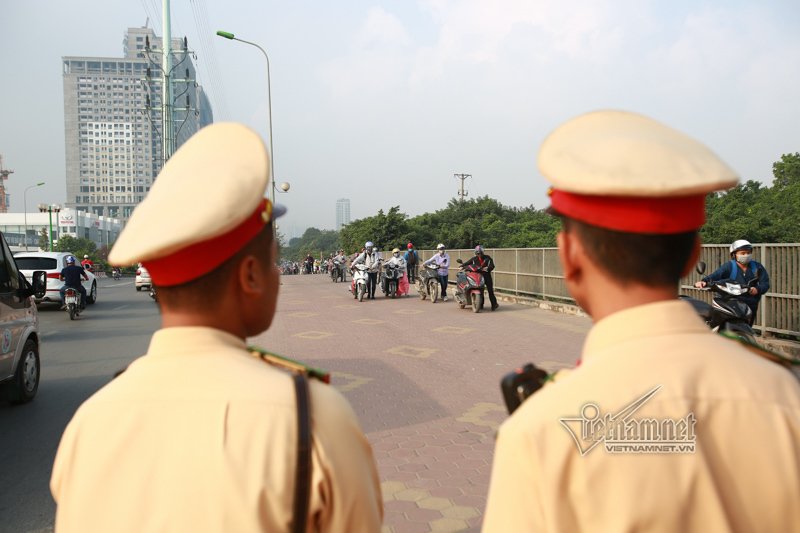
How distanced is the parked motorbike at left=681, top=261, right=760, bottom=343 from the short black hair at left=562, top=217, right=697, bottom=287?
20.5 feet

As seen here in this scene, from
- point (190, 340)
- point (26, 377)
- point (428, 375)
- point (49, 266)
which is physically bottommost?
point (428, 375)

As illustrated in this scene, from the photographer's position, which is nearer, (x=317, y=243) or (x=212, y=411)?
(x=212, y=411)

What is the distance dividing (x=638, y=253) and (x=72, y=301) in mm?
16421

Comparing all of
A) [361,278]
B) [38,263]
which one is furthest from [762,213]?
[38,263]

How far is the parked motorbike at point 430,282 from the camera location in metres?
18.3

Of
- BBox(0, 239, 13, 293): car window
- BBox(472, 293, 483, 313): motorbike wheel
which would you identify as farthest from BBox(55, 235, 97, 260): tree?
BBox(0, 239, 13, 293): car window

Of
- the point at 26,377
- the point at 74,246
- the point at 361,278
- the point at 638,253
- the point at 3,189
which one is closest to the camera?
the point at 638,253

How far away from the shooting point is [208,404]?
1.21 metres

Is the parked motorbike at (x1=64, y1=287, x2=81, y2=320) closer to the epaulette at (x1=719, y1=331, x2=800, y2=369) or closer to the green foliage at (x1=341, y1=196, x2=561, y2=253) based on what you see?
the epaulette at (x1=719, y1=331, x2=800, y2=369)

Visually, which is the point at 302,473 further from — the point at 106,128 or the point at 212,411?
the point at 106,128

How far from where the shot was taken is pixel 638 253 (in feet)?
4.02

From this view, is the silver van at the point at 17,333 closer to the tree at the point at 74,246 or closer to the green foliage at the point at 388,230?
the green foliage at the point at 388,230

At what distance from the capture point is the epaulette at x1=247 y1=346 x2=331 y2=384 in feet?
4.42

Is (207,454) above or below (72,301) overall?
above
